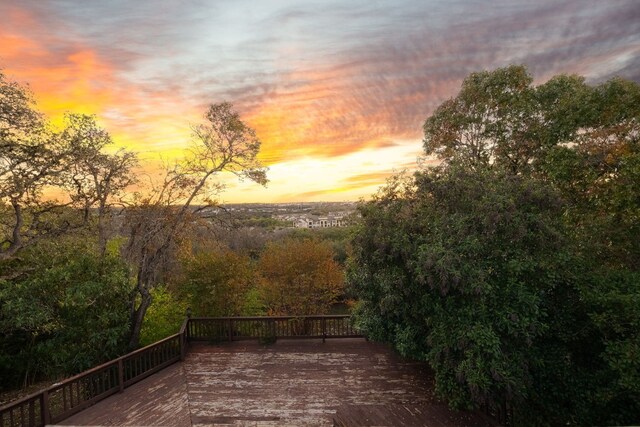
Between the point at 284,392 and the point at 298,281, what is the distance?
28.7ft

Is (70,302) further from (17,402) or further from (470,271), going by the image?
(470,271)

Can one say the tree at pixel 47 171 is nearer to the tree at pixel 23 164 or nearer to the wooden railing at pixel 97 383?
the tree at pixel 23 164

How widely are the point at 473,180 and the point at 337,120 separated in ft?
28.6

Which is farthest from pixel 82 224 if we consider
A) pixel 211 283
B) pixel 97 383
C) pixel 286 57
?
pixel 286 57

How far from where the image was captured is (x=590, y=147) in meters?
7.32

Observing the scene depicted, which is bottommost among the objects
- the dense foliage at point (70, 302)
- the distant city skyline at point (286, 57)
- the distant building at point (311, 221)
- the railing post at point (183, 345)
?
the railing post at point (183, 345)

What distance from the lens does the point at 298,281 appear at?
16.1 m

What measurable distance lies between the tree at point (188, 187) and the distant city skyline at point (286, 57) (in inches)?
20.1

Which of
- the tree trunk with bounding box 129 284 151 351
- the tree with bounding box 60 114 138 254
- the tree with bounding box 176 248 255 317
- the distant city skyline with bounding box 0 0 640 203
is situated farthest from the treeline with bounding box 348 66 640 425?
the tree with bounding box 60 114 138 254

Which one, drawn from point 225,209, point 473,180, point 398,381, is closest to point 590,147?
point 473,180

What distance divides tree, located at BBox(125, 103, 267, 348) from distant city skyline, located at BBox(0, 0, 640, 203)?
511 mm

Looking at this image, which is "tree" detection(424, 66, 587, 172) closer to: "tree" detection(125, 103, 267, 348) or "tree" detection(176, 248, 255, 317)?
"tree" detection(125, 103, 267, 348)

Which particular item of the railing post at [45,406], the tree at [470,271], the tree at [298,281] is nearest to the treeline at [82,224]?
the railing post at [45,406]

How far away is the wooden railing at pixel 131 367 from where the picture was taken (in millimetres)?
5762
